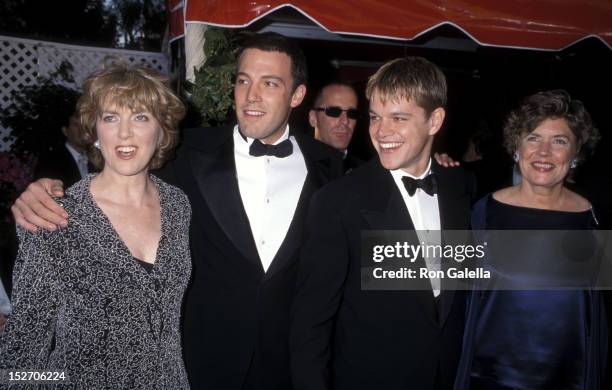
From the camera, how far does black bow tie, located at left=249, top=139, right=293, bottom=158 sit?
101 inches

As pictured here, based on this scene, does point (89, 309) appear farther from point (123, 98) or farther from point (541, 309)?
point (541, 309)

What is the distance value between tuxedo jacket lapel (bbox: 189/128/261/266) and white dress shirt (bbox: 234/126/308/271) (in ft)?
0.27

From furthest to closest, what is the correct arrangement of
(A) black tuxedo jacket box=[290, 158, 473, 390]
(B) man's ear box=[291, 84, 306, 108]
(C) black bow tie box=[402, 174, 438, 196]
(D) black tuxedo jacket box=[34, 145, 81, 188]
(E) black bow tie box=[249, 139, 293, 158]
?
1. (D) black tuxedo jacket box=[34, 145, 81, 188]
2. (B) man's ear box=[291, 84, 306, 108]
3. (E) black bow tie box=[249, 139, 293, 158]
4. (C) black bow tie box=[402, 174, 438, 196]
5. (A) black tuxedo jacket box=[290, 158, 473, 390]

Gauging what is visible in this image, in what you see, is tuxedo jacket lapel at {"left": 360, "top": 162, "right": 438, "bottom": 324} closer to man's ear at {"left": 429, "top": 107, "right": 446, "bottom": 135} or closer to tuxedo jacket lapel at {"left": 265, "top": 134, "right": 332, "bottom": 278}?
man's ear at {"left": 429, "top": 107, "right": 446, "bottom": 135}

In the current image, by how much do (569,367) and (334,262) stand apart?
1482 millimetres

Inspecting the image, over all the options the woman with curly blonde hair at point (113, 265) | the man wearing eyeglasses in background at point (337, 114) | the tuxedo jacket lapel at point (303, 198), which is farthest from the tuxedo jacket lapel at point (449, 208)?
the man wearing eyeglasses in background at point (337, 114)

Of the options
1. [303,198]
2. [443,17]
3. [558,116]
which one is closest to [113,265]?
[303,198]

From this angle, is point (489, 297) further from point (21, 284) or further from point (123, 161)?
point (21, 284)

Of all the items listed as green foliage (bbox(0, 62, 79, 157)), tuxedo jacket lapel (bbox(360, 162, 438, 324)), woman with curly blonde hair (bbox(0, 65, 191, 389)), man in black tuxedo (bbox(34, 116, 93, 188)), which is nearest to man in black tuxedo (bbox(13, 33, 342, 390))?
woman with curly blonde hair (bbox(0, 65, 191, 389))

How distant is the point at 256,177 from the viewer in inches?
102

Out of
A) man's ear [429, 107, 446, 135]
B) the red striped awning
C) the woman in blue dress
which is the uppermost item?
the red striped awning

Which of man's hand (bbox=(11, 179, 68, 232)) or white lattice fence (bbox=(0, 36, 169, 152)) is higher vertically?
white lattice fence (bbox=(0, 36, 169, 152))

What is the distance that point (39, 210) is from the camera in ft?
6.01

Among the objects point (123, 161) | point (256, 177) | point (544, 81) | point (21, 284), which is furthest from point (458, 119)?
point (21, 284)
